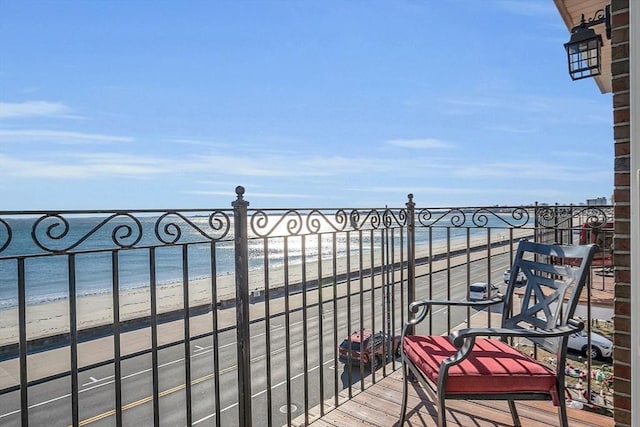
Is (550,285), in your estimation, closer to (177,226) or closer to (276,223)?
(276,223)

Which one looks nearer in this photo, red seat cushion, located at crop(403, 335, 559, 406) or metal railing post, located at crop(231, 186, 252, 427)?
red seat cushion, located at crop(403, 335, 559, 406)

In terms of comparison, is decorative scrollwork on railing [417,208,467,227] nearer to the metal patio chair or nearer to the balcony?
the balcony

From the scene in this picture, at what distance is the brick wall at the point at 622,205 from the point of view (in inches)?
47.5

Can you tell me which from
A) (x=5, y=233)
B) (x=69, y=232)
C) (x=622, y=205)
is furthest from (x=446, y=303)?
(x=5, y=233)

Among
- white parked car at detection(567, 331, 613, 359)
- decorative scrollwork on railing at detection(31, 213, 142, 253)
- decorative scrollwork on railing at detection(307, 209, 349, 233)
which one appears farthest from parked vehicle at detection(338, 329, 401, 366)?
white parked car at detection(567, 331, 613, 359)

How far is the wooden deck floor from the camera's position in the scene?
2035mm

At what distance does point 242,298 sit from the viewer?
1.78 metres

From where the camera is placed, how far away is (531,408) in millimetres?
2162

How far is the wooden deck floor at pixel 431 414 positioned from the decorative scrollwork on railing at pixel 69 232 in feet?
4.51

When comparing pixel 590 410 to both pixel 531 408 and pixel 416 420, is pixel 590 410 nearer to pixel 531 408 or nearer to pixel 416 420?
pixel 531 408

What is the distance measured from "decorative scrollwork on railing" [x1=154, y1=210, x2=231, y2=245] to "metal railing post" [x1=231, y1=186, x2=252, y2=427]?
3.3 inches

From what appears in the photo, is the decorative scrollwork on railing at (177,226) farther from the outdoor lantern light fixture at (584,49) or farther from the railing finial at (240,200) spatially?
the outdoor lantern light fixture at (584,49)

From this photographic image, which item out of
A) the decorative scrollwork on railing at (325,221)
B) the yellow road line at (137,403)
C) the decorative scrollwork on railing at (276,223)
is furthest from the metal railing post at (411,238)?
the yellow road line at (137,403)

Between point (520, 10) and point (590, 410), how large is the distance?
4.05 m
